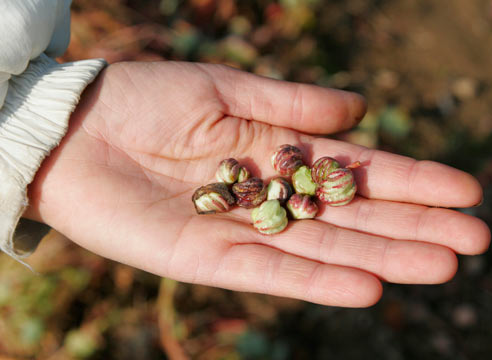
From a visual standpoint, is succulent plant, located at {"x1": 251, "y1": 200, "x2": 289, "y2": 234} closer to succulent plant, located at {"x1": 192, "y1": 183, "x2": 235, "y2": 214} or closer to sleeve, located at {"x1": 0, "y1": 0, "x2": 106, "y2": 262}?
succulent plant, located at {"x1": 192, "y1": 183, "x2": 235, "y2": 214}

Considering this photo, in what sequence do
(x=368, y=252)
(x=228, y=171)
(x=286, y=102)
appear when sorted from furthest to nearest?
(x=286, y=102) → (x=228, y=171) → (x=368, y=252)

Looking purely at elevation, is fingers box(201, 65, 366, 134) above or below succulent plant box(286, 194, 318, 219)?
above

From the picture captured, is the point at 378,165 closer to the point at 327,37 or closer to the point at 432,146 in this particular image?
the point at 432,146

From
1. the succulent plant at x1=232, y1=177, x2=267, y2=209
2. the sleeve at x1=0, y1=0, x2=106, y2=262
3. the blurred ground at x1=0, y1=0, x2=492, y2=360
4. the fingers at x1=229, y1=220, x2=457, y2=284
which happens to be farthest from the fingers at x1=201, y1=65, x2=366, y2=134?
the blurred ground at x1=0, y1=0, x2=492, y2=360

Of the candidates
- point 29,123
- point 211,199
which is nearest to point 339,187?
point 211,199

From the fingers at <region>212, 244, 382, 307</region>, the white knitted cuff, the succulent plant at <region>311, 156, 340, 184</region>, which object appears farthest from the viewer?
the succulent plant at <region>311, 156, 340, 184</region>

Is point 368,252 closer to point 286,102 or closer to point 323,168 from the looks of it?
point 323,168

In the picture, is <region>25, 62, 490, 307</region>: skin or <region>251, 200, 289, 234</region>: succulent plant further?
<region>251, 200, 289, 234</region>: succulent plant

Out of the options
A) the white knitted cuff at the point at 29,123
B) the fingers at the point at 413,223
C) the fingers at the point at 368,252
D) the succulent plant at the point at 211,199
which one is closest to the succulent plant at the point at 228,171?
the succulent plant at the point at 211,199
